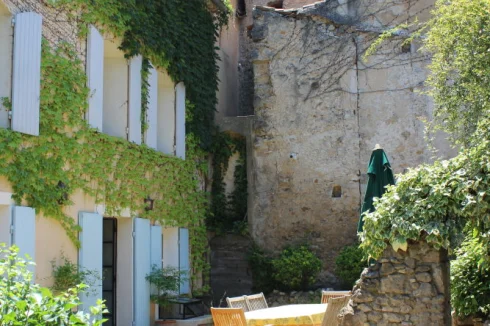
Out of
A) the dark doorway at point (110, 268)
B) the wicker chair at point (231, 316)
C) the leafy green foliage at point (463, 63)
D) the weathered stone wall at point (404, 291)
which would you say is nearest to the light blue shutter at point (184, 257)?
the dark doorway at point (110, 268)

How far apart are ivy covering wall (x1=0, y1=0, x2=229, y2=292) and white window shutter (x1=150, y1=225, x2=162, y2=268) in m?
0.20

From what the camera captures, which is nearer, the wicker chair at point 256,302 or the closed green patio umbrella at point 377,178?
the closed green patio umbrella at point 377,178

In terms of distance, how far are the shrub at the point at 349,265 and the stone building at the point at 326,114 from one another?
0.38 m

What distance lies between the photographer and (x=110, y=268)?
10.5m

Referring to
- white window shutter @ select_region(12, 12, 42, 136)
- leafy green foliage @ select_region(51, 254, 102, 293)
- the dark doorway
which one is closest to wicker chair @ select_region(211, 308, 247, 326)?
leafy green foliage @ select_region(51, 254, 102, 293)

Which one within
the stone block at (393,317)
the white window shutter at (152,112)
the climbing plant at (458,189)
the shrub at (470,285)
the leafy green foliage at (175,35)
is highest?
the leafy green foliage at (175,35)

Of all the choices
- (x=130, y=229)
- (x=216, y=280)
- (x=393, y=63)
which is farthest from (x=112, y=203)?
(x=393, y=63)

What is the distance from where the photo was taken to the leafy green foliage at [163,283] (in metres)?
10.4

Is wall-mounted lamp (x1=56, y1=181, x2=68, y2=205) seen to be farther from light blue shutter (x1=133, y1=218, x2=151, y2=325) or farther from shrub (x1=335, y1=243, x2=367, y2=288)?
shrub (x1=335, y1=243, x2=367, y2=288)

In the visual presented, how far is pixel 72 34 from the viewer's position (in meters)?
9.00

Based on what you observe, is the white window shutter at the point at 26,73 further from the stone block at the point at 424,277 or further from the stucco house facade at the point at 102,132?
the stone block at the point at 424,277

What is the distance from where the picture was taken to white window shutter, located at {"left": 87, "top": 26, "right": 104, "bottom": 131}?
9180 mm

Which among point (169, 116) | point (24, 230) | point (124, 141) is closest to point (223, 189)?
point (169, 116)

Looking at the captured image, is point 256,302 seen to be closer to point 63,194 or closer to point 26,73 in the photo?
point 63,194
